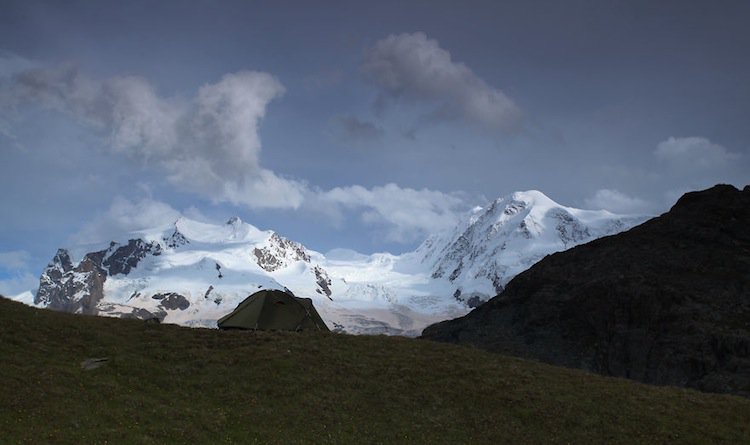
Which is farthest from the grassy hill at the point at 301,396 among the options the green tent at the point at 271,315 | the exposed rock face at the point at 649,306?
the exposed rock face at the point at 649,306

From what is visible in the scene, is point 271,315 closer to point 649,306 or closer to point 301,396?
point 301,396

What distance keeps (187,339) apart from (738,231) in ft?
217

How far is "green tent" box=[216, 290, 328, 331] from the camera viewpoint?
46.1 meters

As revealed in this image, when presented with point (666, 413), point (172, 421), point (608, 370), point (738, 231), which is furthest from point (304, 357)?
point (738, 231)

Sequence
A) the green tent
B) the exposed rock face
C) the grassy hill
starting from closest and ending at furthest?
the grassy hill → the green tent → the exposed rock face

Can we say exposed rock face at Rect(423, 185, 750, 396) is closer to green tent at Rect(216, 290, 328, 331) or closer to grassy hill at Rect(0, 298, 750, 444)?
grassy hill at Rect(0, 298, 750, 444)

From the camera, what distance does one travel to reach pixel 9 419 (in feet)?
81.0

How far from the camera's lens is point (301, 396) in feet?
104

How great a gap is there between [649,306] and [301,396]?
50.1 meters

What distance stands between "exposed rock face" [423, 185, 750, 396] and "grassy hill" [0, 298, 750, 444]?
1063 inches

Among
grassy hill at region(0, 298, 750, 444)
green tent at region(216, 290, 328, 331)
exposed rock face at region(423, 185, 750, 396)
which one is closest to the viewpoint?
grassy hill at region(0, 298, 750, 444)

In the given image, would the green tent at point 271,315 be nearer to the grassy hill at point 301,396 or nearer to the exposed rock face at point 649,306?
the grassy hill at point 301,396

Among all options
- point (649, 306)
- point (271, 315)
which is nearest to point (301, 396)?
point (271, 315)

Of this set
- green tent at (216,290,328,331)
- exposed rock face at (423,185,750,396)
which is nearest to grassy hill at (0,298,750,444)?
green tent at (216,290,328,331)
